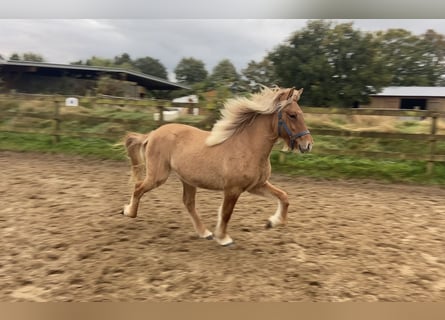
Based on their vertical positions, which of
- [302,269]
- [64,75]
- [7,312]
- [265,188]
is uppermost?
[64,75]

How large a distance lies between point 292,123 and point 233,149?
636 millimetres

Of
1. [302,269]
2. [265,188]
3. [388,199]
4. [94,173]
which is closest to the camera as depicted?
[302,269]

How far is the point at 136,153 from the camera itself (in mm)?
4602

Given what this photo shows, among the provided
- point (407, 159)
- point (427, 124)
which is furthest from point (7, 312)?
point (427, 124)

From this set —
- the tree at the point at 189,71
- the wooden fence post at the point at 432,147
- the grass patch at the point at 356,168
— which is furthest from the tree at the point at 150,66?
the wooden fence post at the point at 432,147

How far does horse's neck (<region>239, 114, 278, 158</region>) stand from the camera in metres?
3.74

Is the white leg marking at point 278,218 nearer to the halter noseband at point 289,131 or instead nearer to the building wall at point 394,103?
the halter noseband at point 289,131

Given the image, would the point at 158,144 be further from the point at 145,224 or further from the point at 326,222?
the point at 326,222

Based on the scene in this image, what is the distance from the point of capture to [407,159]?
7602 millimetres

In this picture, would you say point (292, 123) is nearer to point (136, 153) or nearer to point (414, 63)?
point (136, 153)

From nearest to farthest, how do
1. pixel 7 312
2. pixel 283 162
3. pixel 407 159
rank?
pixel 7 312 < pixel 407 159 < pixel 283 162

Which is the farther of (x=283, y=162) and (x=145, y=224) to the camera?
(x=283, y=162)

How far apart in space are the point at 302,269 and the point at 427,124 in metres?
7.20

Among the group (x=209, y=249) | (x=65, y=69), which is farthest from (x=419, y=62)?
(x=209, y=249)
